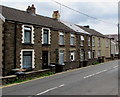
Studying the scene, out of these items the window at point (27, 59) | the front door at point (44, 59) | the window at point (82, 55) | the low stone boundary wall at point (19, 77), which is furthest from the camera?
the window at point (82, 55)

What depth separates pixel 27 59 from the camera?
725 inches

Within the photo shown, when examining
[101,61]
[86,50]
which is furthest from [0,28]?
[101,61]

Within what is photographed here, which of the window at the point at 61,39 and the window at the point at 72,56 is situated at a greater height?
the window at the point at 61,39

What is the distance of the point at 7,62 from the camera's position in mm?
16031

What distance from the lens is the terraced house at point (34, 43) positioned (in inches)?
646

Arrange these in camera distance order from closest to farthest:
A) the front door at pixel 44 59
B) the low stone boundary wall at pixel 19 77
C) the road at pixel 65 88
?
the road at pixel 65 88
the low stone boundary wall at pixel 19 77
the front door at pixel 44 59

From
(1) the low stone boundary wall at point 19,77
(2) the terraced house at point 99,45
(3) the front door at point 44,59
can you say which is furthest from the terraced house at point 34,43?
(2) the terraced house at point 99,45

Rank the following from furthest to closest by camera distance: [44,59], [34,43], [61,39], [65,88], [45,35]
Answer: [61,39] < [45,35] < [44,59] < [34,43] < [65,88]

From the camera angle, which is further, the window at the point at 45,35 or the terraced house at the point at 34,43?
the window at the point at 45,35

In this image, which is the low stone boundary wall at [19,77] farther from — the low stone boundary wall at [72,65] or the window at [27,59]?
the low stone boundary wall at [72,65]

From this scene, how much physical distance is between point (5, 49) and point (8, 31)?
1.82 metres

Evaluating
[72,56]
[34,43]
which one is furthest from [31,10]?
[72,56]

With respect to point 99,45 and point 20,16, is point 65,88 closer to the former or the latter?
point 20,16

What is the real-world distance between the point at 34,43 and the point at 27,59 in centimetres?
211
